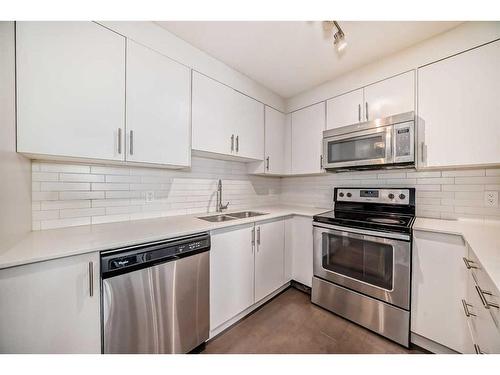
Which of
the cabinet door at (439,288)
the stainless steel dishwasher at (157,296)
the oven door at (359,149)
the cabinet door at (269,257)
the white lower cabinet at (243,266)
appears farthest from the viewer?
the cabinet door at (269,257)

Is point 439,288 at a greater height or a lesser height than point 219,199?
lesser

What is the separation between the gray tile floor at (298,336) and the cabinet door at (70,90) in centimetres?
160

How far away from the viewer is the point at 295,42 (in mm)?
1603

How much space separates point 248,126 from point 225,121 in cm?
32

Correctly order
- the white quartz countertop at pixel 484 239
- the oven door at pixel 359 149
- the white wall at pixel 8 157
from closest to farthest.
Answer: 1. the white quartz countertop at pixel 484 239
2. the white wall at pixel 8 157
3. the oven door at pixel 359 149

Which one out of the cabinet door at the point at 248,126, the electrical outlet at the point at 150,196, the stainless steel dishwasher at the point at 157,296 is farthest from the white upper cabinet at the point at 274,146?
the stainless steel dishwasher at the point at 157,296

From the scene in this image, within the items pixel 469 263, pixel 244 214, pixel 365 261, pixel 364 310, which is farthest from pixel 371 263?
pixel 244 214

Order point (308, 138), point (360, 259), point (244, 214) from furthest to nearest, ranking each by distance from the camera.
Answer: point (308, 138)
point (244, 214)
point (360, 259)

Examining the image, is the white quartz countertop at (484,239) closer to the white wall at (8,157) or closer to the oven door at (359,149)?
the oven door at (359,149)

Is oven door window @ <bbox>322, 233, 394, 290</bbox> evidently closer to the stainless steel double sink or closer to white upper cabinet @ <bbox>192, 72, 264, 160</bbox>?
the stainless steel double sink

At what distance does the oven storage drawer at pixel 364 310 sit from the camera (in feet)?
4.79

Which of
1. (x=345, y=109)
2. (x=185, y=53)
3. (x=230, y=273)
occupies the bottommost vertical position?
(x=230, y=273)

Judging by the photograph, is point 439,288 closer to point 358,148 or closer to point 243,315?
point 358,148
